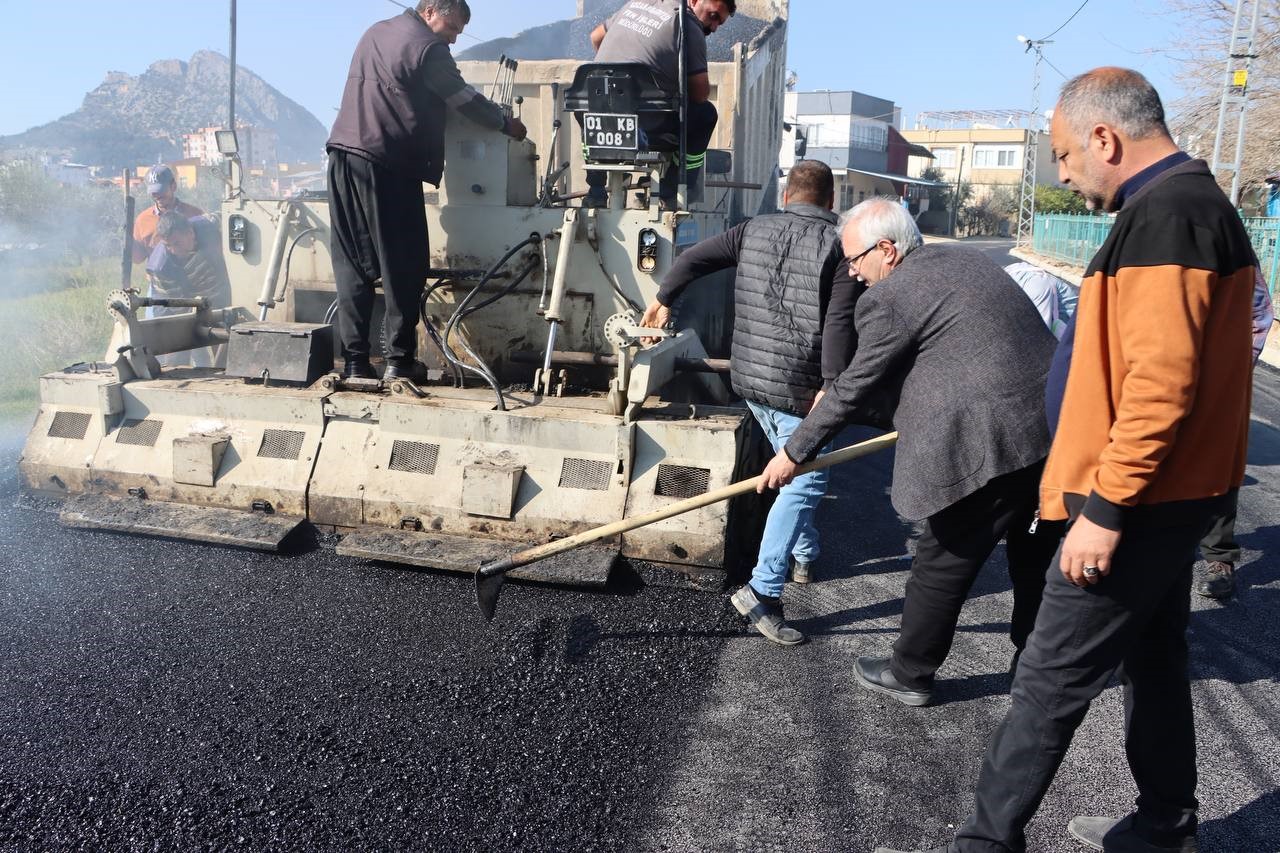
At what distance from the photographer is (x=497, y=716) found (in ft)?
10.3

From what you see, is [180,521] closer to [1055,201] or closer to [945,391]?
[945,391]

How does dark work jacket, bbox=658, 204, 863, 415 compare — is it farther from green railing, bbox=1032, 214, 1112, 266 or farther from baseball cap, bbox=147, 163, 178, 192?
green railing, bbox=1032, 214, 1112, 266

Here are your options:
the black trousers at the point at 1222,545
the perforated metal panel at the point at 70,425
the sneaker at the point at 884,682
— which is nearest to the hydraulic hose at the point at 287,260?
the perforated metal panel at the point at 70,425

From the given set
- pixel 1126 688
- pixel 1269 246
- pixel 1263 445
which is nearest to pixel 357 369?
pixel 1126 688

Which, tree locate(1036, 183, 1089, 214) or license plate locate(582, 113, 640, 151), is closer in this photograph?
license plate locate(582, 113, 640, 151)

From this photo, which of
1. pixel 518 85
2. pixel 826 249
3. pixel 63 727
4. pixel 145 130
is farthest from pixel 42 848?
pixel 145 130

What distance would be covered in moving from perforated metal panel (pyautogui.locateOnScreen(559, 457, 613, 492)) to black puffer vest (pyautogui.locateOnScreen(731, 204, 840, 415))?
692mm

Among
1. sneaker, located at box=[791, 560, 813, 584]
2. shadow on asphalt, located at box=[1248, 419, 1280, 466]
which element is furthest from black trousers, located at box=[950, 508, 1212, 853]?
shadow on asphalt, located at box=[1248, 419, 1280, 466]

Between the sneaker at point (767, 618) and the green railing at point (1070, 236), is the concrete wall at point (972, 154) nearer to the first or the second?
the green railing at point (1070, 236)

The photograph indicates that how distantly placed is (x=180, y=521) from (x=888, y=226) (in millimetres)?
3289

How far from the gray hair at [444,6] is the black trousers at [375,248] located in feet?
2.60

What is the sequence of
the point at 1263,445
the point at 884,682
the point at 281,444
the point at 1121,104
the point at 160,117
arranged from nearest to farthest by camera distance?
the point at 1121,104
the point at 884,682
the point at 281,444
the point at 1263,445
the point at 160,117

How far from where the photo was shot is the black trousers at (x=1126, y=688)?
7.10 feet

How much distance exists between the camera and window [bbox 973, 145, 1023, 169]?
5756cm
